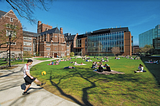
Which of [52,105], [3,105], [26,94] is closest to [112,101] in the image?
[52,105]

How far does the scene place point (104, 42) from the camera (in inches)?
2638

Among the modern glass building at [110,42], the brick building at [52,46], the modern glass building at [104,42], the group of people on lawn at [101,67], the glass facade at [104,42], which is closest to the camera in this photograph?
the group of people on lawn at [101,67]

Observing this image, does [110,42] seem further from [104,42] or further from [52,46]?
[52,46]

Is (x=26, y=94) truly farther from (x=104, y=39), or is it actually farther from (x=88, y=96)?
(x=104, y=39)

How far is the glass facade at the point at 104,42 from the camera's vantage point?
60706 mm

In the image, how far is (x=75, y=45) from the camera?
8119 centimetres

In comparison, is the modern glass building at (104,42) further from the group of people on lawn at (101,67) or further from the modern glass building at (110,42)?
the group of people on lawn at (101,67)

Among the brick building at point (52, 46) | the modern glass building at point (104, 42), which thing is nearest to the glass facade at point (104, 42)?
the modern glass building at point (104, 42)

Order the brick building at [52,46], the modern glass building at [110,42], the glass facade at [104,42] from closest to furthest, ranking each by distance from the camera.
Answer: the brick building at [52,46] < the modern glass building at [110,42] < the glass facade at [104,42]

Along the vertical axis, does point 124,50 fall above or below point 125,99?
above

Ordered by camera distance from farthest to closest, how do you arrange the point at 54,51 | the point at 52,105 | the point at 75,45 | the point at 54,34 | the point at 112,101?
1. the point at 75,45
2. the point at 54,34
3. the point at 54,51
4. the point at 112,101
5. the point at 52,105

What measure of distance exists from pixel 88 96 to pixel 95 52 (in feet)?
221

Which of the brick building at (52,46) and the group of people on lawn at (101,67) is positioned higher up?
the brick building at (52,46)

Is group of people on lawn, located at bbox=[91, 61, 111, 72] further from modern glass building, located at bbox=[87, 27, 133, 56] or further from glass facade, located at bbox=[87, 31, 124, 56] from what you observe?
glass facade, located at bbox=[87, 31, 124, 56]
